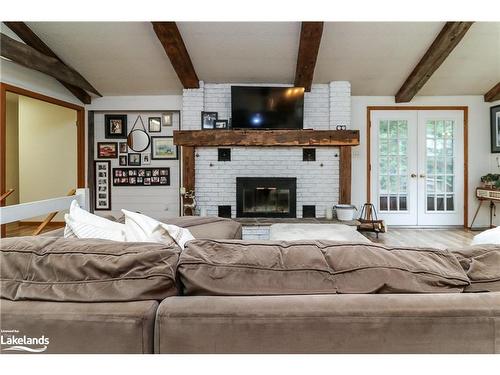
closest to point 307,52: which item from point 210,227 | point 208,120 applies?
point 208,120

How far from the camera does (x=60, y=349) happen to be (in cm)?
87

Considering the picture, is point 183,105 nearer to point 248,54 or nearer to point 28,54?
point 248,54

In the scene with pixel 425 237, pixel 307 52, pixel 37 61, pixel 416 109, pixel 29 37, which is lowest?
pixel 425 237

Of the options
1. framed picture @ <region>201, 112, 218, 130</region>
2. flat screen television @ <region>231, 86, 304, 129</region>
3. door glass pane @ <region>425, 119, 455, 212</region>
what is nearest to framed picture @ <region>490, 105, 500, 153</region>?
door glass pane @ <region>425, 119, 455, 212</region>

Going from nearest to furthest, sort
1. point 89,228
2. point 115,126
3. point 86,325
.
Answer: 1. point 86,325
2. point 89,228
3. point 115,126

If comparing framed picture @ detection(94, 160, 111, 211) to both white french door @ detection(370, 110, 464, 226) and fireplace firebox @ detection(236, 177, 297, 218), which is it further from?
white french door @ detection(370, 110, 464, 226)

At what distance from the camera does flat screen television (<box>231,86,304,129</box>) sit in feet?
16.4

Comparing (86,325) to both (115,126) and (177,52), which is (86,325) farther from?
(115,126)

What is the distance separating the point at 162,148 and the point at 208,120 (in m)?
1.07

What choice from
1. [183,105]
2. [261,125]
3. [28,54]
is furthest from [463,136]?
[28,54]

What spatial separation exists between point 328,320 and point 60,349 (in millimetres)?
686

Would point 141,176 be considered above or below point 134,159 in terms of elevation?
below

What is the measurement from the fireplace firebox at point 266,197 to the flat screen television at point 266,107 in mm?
832

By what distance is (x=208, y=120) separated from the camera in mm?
5242
